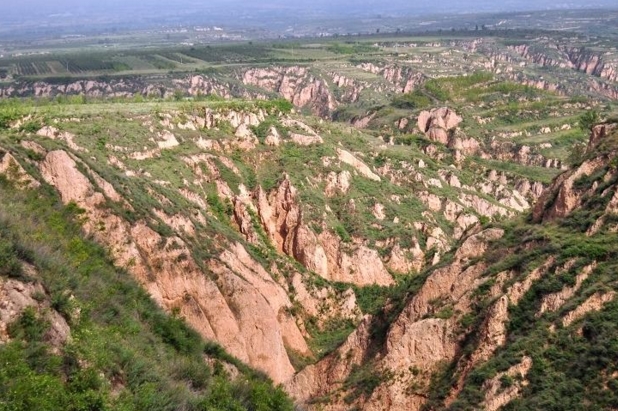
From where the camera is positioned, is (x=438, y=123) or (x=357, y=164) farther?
(x=438, y=123)

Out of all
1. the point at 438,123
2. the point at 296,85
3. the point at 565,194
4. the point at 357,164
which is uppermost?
the point at 565,194

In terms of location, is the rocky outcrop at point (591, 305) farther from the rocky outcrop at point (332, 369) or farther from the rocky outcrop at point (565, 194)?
the rocky outcrop at point (332, 369)

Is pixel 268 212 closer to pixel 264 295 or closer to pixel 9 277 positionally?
pixel 264 295

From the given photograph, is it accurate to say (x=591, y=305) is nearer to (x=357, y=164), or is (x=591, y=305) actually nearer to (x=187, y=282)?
(x=187, y=282)

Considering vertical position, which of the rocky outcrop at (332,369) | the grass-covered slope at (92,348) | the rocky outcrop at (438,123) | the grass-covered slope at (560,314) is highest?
the grass-covered slope at (92,348)

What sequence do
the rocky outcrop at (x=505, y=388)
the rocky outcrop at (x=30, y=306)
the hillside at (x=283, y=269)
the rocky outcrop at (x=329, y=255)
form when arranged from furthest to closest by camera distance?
1. the rocky outcrop at (x=329, y=255)
2. the rocky outcrop at (x=505, y=388)
3. the hillside at (x=283, y=269)
4. the rocky outcrop at (x=30, y=306)

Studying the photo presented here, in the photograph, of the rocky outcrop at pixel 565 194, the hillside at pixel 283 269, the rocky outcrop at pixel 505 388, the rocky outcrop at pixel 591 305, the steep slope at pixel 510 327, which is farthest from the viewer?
the rocky outcrop at pixel 565 194

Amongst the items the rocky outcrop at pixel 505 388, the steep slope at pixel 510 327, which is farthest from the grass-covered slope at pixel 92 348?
A: the rocky outcrop at pixel 505 388

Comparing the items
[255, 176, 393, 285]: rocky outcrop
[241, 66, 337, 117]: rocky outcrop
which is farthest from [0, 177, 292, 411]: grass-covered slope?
[241, 66, 337, 117]: rocky outcrop

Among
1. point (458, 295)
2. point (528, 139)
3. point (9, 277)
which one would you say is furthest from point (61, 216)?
point (528, 139)

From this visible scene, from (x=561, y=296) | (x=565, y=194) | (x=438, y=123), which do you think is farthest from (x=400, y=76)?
(x=561, y=296)
